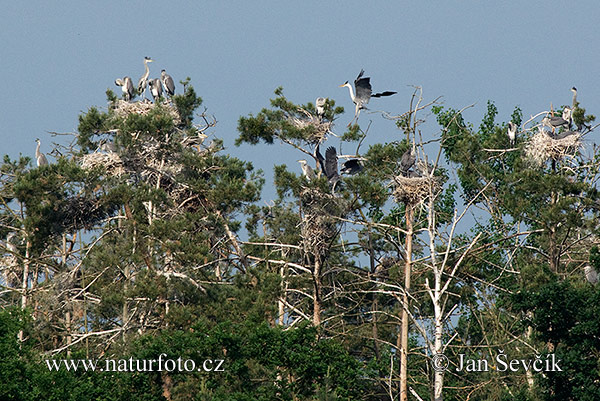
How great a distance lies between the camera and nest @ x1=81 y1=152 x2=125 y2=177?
86.6ft

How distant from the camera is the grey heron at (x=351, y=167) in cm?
2491

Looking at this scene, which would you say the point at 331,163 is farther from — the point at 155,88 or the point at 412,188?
the point at 155,88

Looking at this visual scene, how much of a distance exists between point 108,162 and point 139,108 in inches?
95.8

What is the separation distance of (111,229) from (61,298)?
1.81 m

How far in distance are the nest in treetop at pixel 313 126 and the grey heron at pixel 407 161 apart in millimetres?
2041

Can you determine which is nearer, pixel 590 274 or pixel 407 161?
pixel 407 161

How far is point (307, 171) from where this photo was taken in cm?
2561

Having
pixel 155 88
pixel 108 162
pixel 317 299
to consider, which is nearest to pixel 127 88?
pixel 155 88

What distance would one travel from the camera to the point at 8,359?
20.9m

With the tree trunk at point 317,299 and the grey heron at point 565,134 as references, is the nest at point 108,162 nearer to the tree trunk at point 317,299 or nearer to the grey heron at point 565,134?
the tree trunk at point 317,299

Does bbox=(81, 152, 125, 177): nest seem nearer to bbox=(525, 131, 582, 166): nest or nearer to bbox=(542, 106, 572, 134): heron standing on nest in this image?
bbox=(525, 131, 582, 166): nest

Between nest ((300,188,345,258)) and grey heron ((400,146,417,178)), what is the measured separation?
1385mm

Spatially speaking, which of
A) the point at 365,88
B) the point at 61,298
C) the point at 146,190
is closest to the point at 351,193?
the point at 365,88

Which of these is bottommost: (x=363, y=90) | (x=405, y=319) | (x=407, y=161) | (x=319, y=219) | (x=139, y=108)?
(x=405, y=319)
